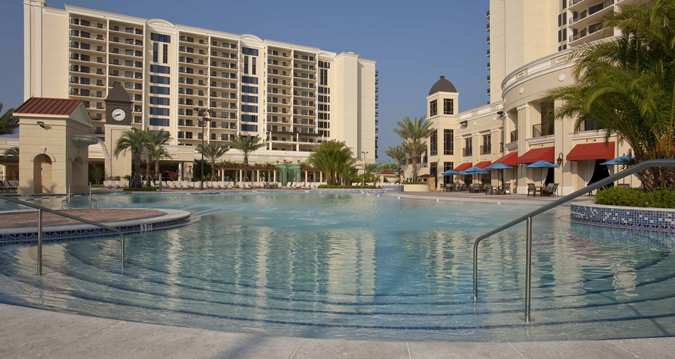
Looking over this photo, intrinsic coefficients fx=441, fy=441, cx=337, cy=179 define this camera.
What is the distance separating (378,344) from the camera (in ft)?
9.44

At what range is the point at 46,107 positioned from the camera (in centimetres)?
2747

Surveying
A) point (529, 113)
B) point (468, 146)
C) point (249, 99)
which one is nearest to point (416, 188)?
point (468, 146)

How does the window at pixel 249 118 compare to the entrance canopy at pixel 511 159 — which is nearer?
the entrance canopy at pixel 511 159

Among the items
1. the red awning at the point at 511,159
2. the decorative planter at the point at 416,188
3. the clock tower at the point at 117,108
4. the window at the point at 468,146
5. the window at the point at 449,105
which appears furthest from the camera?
the window at the point at 449,105

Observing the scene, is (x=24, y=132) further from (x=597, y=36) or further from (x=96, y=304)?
(x=597, y=36)

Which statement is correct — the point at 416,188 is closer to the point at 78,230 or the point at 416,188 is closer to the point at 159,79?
the point at 78,230

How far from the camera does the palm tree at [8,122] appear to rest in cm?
2669

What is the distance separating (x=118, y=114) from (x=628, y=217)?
45.0m

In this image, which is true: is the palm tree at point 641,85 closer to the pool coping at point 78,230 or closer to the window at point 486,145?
the pool coping at point 78,230

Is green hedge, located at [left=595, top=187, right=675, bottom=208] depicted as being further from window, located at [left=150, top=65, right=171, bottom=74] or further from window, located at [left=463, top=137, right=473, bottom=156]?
window, located at [left=150, top=65, right=171, bottom=74]

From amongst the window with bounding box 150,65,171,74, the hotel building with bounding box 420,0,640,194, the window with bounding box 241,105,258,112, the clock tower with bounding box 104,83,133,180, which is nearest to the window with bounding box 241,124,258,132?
the window with bounding box 241,105,258,112

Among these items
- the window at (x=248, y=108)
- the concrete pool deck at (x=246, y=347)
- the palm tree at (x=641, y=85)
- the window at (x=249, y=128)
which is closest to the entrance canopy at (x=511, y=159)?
the palm tree at (x=641, y=85)

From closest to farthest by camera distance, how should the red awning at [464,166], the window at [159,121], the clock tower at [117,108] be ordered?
1. the clock tower at [117,108]
2. the red awning at [464,166]
3. the window at [159,121]

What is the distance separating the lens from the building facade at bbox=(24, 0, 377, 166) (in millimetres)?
68625
